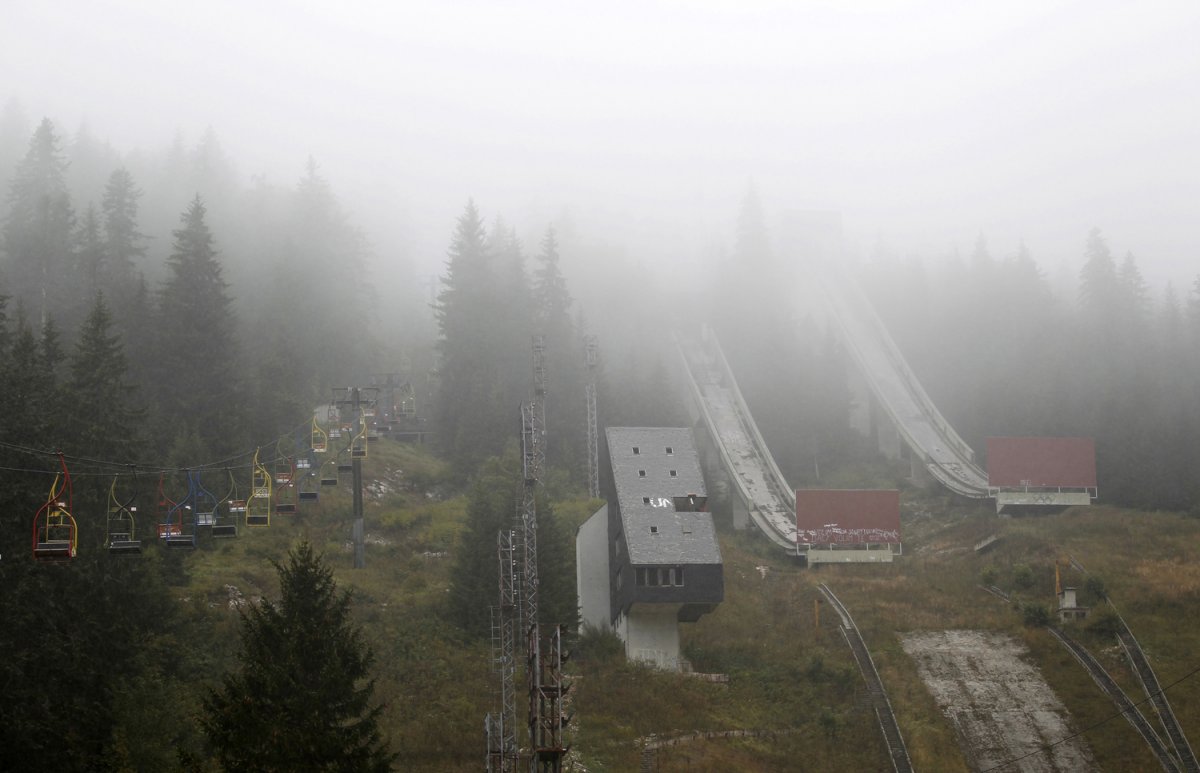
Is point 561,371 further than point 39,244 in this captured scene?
Yes

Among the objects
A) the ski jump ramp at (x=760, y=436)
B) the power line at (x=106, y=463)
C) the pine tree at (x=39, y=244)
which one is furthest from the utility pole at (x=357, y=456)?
the pine tree at (x=39, y=244)

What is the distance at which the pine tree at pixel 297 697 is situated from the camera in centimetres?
2725

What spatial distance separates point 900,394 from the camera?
9131 centimetres

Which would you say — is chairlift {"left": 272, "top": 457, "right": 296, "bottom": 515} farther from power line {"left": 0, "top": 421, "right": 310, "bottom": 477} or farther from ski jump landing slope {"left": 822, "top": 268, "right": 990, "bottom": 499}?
ski jump landing slope {"left": 822, "top": 268, "right": 990, "bottom": 499}

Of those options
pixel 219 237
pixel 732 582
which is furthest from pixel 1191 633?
pixel 219 237

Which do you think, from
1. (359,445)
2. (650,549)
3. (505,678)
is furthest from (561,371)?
(505,678)

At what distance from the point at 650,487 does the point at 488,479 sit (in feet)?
29.8

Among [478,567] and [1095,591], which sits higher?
[478,567]

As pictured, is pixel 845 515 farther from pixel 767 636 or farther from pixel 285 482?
pixel 285 482

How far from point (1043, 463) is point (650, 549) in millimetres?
27211

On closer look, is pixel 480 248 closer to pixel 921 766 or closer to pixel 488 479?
pixel 488 479

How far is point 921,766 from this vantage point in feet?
137

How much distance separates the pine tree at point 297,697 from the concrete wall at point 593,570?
24954mm

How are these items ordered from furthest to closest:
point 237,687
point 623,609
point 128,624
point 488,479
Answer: point 488,479, point 623,609, point 128,624, point 237,687
